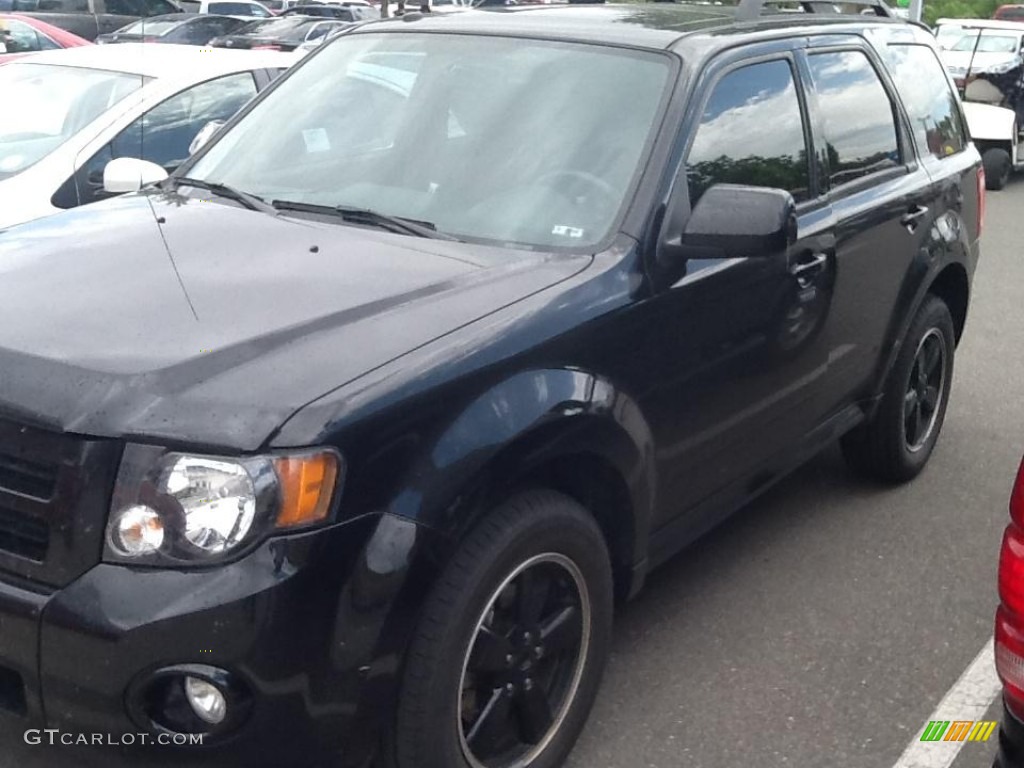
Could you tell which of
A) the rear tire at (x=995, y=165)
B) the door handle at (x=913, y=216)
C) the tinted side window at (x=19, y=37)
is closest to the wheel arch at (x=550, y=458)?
the door handle at (x=913, y=216)

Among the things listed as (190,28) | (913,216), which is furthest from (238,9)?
(913,216)

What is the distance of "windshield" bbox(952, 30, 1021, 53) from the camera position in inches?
741

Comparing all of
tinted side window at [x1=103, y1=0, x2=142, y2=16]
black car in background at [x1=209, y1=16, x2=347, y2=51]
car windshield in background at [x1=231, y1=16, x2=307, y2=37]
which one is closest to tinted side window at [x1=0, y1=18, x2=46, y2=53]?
black car in background at [x1=209, y1=16, x2=347, y2=51]

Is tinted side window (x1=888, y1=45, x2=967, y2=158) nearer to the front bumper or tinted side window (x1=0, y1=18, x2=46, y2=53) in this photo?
the front bumper

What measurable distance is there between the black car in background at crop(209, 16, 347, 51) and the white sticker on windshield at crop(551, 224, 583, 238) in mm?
12419

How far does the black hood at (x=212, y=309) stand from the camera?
255 cm

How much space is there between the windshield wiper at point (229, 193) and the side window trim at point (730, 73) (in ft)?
3.86

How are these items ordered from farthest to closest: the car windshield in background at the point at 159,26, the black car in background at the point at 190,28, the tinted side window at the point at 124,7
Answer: the tinted side window at the point at 124,7, the car windshield in background at the point at 159,26, the black car in background at the point at 190,28

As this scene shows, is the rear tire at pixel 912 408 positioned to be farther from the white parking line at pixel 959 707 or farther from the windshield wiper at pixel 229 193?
the windshield wiper at pixel 229 193

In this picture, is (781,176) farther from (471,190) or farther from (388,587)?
(388,587)

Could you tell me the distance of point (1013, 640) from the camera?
8.33ft

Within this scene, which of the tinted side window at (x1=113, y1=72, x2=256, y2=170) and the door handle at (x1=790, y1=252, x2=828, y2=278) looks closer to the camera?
the door handle at (x1=790, y1=252, x2=828, y2=278)

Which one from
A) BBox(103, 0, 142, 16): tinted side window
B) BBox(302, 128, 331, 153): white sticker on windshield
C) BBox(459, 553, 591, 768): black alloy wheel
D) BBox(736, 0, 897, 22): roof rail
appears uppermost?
BBox(736, 0, 897, 22): roof rail

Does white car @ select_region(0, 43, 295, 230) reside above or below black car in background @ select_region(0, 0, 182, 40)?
above
